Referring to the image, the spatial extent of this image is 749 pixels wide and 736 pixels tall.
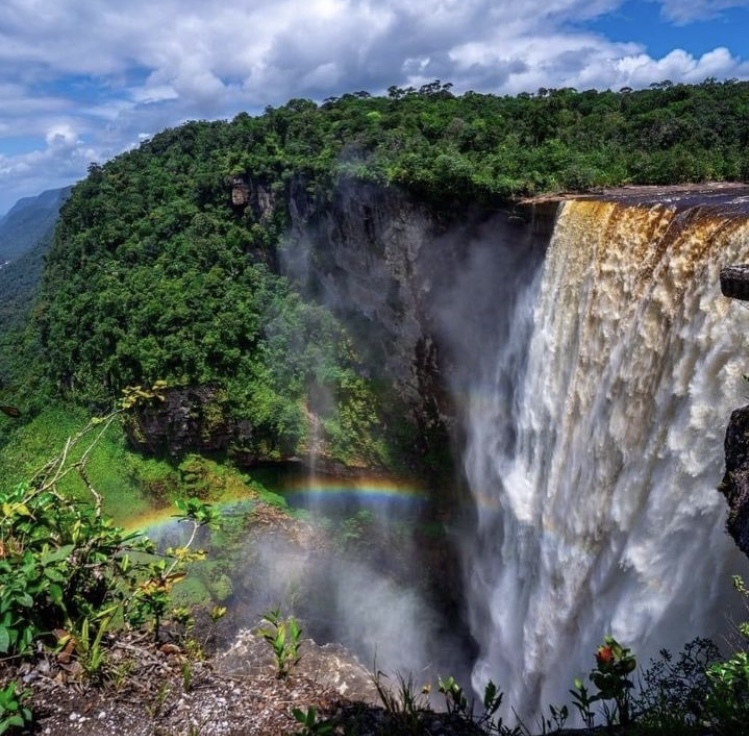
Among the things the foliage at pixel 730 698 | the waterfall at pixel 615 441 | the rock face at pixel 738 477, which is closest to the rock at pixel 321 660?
the waterfall at pixel 615 441

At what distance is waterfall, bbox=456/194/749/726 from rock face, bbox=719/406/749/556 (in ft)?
6.09

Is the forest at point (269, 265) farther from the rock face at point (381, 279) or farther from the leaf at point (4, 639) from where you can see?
the leaf at point (4, 639)

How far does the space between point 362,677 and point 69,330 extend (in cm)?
2008

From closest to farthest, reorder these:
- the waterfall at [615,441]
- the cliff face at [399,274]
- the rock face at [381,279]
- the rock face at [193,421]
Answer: the waterfall at [615,441]
the rock face at [381,279]
the cliff face at [399,274]
the rock face at [193,421]

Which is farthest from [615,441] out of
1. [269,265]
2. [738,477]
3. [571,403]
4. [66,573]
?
[269,265]

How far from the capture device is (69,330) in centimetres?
2745

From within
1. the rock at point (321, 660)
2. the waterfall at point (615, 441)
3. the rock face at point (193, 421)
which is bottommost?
the rock at point (321, 660)

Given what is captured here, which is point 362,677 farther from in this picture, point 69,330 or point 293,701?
point 69,330

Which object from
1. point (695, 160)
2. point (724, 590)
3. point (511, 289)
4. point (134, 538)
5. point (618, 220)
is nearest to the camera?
point (134, 538)

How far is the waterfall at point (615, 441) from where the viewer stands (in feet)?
23.9

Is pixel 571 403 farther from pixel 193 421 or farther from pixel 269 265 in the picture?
pixel 269 265

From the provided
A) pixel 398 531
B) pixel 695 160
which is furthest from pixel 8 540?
pixel 398 531

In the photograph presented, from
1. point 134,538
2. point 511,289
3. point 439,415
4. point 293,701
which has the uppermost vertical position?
point 511,289

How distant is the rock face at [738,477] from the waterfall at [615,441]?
6.09 ft
